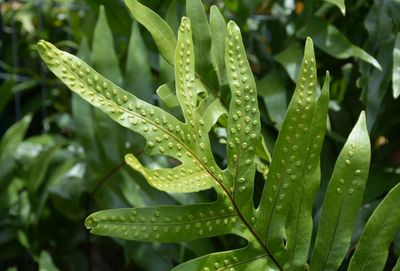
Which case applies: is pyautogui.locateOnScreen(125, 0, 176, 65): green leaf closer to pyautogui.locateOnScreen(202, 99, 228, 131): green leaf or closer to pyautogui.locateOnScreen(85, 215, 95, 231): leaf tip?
pyautogui.locateOnScreen(202, 99, 228, 131): green leaf

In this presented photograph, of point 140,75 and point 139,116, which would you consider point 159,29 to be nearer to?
point 139,116

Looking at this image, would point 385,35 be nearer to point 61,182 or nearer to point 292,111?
point 292,111

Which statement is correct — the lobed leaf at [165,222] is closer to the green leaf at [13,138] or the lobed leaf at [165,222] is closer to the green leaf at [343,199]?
the green leaf at [343,199]

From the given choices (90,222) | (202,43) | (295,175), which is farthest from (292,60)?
(90,222)

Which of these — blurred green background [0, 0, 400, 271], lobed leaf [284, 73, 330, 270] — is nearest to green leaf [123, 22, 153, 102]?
blurred green background [0, 0, 400, 271]

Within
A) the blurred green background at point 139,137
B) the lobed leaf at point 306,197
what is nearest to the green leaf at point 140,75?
the blurred green background at point 139,137

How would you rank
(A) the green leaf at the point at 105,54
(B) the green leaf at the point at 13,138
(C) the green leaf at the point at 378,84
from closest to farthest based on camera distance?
(C) the green leaf at the point at 378,84 → (A) the green leaf at the point at 105,54 → (B) the green leaf at the point at 13,138
